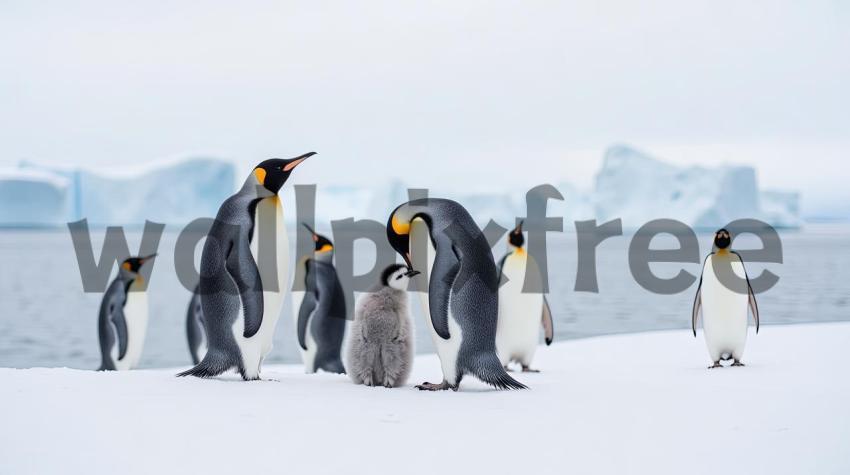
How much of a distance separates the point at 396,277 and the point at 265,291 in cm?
59

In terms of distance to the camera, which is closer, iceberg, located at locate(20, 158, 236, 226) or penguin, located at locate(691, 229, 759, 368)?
penguin, located at locate(691, 229, 759, 368)

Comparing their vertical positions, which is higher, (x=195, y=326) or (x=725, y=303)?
(x=725, y=303)

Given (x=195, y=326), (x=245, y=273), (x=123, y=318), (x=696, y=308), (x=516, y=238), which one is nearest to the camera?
(x=245, y=273)

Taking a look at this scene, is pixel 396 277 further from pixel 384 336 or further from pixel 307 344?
pixel 307 344

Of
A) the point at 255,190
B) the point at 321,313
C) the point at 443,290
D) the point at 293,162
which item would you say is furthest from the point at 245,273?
the point at 321,313

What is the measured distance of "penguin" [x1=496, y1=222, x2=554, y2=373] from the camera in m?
5.75

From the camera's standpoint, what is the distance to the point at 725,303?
5.89m

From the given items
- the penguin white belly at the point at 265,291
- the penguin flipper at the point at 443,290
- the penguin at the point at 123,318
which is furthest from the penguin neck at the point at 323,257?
the penguin flipper at the point at 443,290

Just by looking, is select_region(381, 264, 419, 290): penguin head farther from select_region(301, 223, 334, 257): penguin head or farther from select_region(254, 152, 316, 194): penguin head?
select_region(301, 223, 334, 257): penguin head

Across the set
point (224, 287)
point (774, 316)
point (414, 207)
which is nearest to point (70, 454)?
point (224, 287)

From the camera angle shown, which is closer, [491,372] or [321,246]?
[491,372]

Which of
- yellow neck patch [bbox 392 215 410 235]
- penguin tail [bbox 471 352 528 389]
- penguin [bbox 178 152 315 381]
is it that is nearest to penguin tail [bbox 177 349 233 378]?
penguin [bbox 178 152 315 381]

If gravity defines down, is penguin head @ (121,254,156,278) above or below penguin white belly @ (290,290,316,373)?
above

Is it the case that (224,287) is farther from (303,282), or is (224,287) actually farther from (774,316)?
(774,316)
